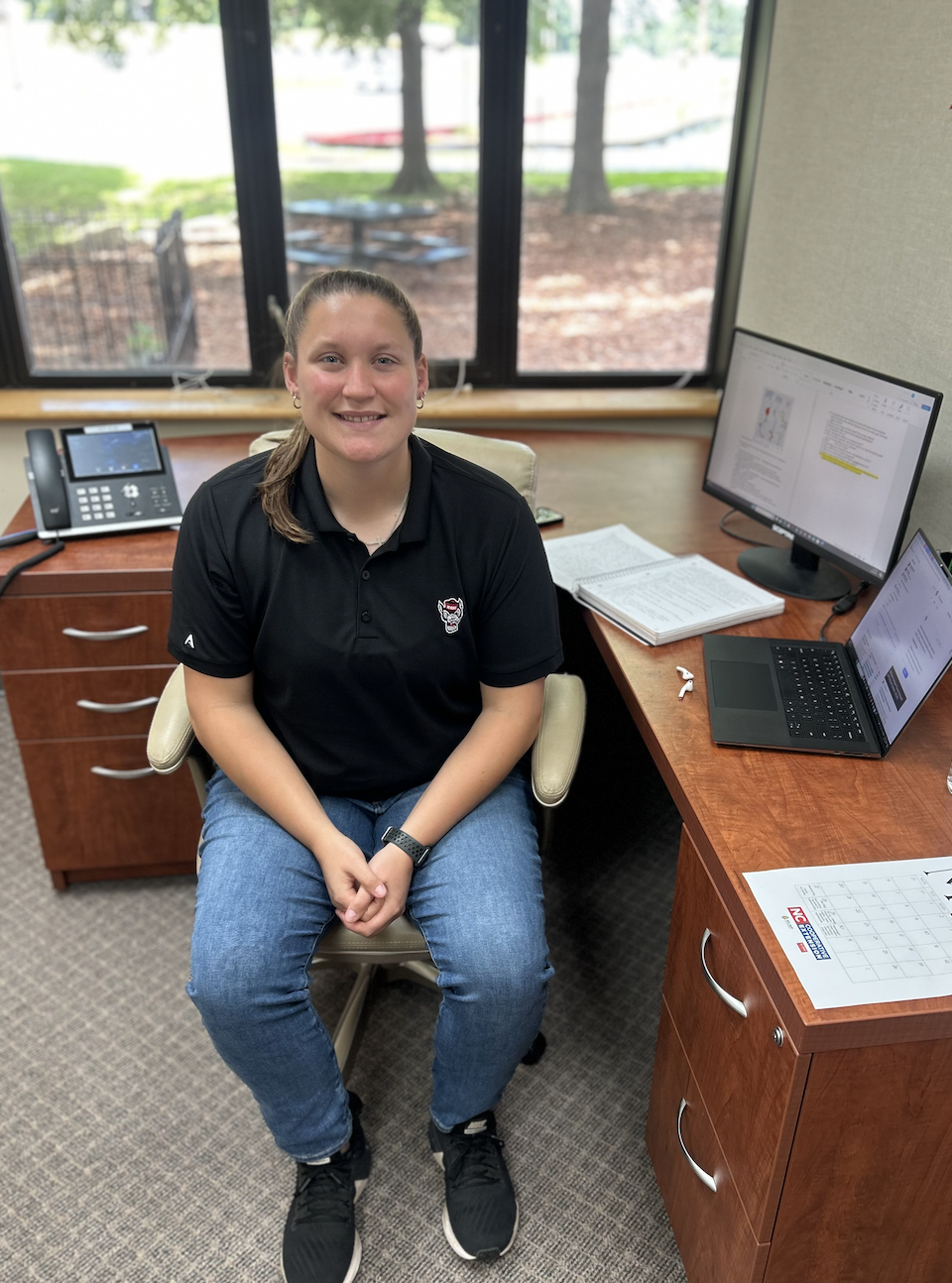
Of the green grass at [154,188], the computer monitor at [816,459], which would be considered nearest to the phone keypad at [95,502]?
the green grass at [154,188]

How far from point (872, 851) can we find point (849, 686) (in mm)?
357

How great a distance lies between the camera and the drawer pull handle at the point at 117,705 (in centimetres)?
191

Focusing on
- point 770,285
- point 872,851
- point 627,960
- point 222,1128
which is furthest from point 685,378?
point 222,1128

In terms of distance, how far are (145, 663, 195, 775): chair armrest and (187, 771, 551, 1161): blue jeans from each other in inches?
4.0

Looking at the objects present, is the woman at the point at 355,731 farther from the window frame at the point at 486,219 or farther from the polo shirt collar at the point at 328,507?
the window frame at the point at 486,219

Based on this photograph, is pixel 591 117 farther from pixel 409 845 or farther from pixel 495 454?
pixel 409 845

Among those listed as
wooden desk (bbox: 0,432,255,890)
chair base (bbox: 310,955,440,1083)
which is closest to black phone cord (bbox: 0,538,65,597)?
wooden desk (bbox: 0,432,255,890)

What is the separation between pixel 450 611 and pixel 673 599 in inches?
18.5

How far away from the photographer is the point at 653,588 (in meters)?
1.75

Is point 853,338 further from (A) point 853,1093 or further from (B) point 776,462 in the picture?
(A) point 853,1093

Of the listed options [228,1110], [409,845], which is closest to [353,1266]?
[228,1110]

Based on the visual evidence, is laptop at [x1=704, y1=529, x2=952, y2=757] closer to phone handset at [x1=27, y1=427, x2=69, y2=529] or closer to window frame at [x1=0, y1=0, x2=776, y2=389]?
phone handset at [x1=27, y1=427, x2=69, y2=529]

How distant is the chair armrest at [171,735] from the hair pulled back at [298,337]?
1.04 feet

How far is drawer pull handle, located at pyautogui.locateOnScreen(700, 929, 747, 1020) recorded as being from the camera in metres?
1.12
